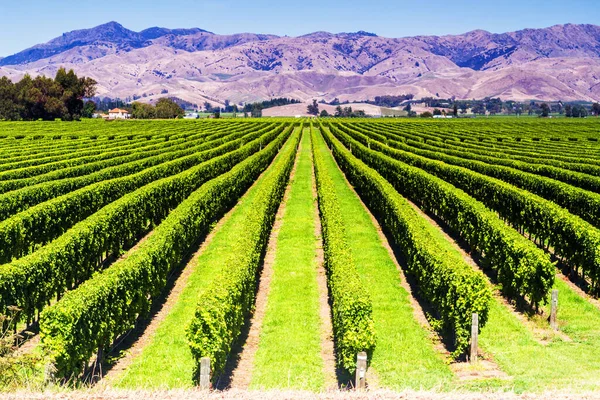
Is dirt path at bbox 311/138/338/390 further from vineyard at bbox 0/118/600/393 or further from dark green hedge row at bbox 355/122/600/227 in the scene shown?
dark green hedge row at bbox 355/122/600/227

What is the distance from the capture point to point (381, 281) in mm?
22453

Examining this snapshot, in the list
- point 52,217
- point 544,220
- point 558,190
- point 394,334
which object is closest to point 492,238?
point 544,220

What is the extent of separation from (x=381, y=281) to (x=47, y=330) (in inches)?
490

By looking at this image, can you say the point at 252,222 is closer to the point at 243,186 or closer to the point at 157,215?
the point at 157,215

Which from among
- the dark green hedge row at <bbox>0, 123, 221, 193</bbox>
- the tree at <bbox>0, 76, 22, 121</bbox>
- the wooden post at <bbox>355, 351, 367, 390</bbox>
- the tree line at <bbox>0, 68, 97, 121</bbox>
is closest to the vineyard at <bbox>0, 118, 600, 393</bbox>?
the wooden post at <bbox>355, 351, 367, 390</bbox>

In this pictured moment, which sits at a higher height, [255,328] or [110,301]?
[110,301]

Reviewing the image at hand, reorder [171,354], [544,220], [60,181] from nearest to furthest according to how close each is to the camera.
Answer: [171,354], [544,220], [60,181]

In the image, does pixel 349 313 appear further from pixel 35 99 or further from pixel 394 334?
pixel 35 99

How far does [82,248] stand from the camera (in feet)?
68.3

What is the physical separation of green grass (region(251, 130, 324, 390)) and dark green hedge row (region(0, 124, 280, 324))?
21.2 ft

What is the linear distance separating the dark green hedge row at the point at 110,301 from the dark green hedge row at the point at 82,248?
2.01 m

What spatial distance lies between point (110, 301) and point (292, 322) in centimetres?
546

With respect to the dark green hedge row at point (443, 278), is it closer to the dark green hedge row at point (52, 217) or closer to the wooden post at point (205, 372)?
the wooden post at point (205, 372)

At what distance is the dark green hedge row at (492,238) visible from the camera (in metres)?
18.4
